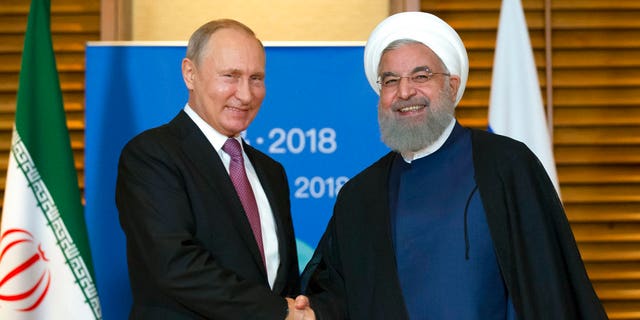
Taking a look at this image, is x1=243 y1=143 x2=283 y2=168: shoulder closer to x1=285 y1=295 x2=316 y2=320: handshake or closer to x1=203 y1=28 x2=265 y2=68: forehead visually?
x1=203 y1=28 x2=265 y2=68: forehead

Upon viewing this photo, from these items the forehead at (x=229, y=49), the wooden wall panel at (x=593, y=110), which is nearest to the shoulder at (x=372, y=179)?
the forehead at (x=229, y=49)

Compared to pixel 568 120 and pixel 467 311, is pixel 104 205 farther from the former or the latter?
pixel 568 120

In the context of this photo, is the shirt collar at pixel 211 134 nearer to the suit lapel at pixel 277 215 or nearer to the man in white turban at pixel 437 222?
the suit lapel at pixel 277 215

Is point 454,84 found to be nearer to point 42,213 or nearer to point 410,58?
point 410,58

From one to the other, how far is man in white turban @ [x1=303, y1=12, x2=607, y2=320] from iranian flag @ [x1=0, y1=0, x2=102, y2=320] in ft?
3.33

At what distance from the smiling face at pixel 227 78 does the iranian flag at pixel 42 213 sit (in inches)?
35.9

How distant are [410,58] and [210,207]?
74cm

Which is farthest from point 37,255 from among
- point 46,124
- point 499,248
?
point 499,248

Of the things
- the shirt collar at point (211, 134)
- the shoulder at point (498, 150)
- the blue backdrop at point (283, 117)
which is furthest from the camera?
the blue backdrop at point (283, 117)

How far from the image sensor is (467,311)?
2.55 metres

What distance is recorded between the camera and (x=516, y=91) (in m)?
3.85

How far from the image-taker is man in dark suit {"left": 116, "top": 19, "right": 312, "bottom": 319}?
8.39ft

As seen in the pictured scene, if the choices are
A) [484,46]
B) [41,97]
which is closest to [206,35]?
[41,97]

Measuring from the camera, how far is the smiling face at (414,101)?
2.72 meters
